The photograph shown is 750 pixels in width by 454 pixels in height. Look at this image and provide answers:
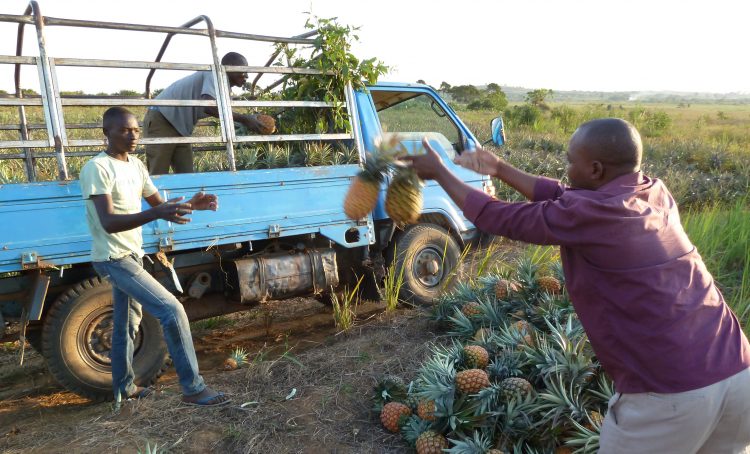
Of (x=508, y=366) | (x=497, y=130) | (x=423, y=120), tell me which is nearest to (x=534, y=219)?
(x=508, y=366)

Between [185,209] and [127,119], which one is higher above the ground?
[127,119]

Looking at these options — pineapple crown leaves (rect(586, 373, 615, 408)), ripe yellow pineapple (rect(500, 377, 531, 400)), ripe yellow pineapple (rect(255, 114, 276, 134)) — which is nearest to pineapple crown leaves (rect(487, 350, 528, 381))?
ripe yellow pineapple (rect(500, 377, 531, 400))

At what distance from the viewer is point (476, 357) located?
3664 mm

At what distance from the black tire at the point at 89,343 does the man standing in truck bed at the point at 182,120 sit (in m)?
1.57

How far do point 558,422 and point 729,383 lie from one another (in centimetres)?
114

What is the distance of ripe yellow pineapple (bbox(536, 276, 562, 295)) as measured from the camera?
14.6 feet

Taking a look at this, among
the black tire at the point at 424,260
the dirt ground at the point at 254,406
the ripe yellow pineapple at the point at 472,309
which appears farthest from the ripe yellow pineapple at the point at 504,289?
the black tire at the point at 424,260

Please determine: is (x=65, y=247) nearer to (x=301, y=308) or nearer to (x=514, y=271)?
(x=301, y=308)

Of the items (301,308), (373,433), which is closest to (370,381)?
(373,433)

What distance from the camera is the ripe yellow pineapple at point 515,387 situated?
10.5 ft

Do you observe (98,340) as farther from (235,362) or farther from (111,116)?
(111,116)

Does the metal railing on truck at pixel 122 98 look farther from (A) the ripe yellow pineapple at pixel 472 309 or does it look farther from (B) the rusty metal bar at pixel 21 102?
(A) the ripe yellow pineapple at pixel 472 309

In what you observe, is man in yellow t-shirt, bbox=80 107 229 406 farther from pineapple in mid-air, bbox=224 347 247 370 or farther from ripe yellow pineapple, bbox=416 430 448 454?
ripe yellow pineapple, bbox=416 430 448 454

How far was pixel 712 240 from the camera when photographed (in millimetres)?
5965
